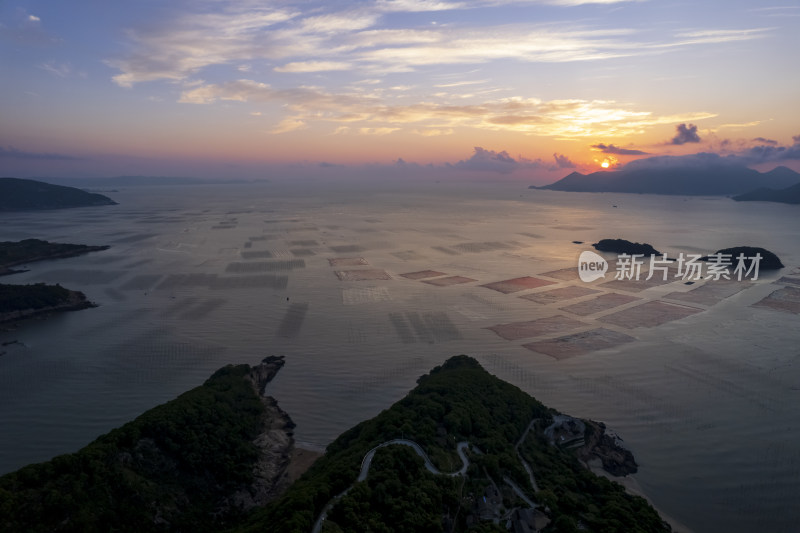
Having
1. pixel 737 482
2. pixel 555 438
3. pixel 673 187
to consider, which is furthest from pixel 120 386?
pixel 673 187

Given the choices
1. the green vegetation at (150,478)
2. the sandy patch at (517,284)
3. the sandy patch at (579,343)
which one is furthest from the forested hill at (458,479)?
the sandy patch at (517,284)

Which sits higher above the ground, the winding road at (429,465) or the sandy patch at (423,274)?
the sandy patch at (423,274)

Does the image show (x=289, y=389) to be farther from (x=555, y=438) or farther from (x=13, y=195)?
(x=13, y=195)

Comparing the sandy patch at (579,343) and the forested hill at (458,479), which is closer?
the forested hill at (458,479)

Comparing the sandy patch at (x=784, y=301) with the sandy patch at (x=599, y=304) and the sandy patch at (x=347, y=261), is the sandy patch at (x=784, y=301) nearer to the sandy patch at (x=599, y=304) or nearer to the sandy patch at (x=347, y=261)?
the sandy patch at (x=599, y=304)

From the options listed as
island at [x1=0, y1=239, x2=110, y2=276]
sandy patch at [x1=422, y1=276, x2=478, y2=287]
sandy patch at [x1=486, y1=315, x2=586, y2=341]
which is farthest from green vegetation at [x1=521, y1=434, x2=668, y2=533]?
island at [x1=0, y1=239, x2=110, y2=276]

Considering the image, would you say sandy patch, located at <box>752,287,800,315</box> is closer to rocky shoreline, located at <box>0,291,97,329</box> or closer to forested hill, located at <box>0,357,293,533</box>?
forested hill, located at <box>0,357,293,533</box>
